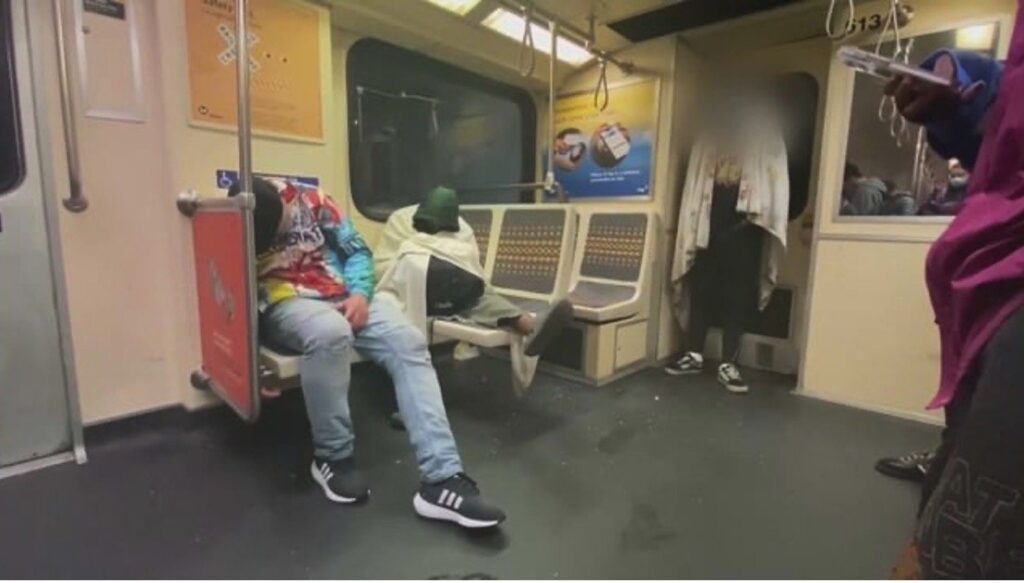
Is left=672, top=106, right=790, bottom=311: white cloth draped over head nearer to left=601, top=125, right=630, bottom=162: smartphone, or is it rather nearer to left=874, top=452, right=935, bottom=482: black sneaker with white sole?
left=601, top=125, right=630, bottom=162: smartphone

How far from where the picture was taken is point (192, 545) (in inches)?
50.2

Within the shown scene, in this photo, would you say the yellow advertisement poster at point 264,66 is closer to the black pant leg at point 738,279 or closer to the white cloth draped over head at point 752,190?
the white cloth draped over head at point 752,190

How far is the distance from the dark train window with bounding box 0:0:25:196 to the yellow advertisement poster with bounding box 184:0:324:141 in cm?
47

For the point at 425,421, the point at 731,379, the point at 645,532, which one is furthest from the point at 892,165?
the point at 425,421

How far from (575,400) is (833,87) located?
1975mm

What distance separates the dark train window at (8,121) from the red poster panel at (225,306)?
1.68 feet

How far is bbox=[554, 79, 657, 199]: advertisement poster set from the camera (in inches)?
120

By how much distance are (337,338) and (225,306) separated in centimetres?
40

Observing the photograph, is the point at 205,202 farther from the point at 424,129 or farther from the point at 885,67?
the point at 885,67

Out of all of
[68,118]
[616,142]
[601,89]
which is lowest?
[68,118]

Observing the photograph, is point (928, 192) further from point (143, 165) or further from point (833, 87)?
point (143, 165)

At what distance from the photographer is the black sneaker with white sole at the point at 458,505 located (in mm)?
1345

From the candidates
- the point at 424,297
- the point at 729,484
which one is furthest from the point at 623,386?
the point at 424,297

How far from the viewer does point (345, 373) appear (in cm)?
152
